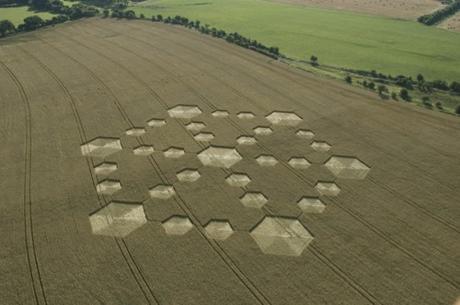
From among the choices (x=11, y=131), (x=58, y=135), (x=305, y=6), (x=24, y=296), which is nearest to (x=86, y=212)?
(x=24, y=296)

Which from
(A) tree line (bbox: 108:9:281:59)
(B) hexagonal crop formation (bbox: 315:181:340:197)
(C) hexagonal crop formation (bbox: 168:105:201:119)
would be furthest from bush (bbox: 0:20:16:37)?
(B) hexagonal crop formation (bbox: 315:181:340:197)

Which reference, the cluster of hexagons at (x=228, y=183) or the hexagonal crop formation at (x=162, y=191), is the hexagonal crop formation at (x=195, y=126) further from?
the hexagonal crop formation at (x=162, y=191)

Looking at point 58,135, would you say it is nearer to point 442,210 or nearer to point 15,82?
point 15,82

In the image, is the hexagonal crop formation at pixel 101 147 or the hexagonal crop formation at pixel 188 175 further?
the hexagonal crop formation at pixel 101 147

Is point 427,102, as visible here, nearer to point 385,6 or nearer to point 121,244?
point 121,244

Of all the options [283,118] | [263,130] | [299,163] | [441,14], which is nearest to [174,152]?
[263,130]

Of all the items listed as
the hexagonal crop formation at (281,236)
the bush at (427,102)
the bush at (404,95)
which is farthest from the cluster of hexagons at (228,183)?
the bush at (427,102)
